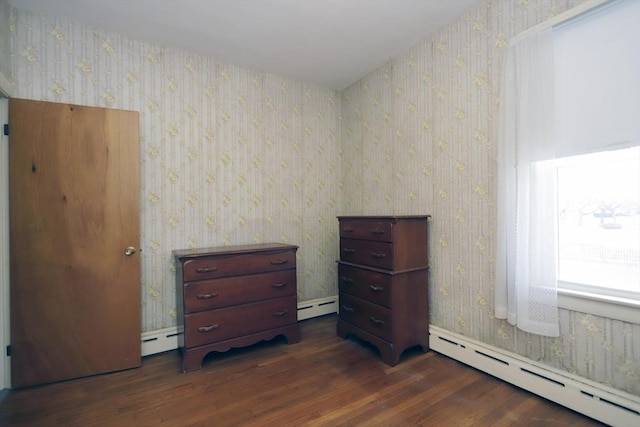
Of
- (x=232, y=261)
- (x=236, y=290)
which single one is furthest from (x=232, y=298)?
(x=232, y=261)

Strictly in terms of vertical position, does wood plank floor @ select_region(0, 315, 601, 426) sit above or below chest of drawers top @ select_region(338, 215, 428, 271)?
below

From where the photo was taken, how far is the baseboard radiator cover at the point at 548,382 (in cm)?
154

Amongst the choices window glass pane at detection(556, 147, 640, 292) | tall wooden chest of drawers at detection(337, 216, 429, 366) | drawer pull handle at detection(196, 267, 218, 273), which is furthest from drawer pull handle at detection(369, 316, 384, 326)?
drawer pull handle at detection(196, 267, 218, 273)

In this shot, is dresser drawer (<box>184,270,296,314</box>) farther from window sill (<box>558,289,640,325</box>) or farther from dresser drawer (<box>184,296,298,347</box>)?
window sill (<box>558,289,640,325</box>)

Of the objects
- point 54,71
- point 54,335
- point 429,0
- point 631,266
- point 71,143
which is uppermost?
point 429,0

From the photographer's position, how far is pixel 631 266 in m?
1.57

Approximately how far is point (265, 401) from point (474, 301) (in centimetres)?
165

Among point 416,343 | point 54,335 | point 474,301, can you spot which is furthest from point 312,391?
point 54,335

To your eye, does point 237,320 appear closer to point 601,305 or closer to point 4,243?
point 4,243

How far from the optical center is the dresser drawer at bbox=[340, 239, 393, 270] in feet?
7.73

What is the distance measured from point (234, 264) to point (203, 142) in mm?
1231

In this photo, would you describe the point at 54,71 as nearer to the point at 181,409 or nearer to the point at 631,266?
the point at 181,409

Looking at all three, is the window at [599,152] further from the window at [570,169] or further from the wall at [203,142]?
the wall at [203,142]

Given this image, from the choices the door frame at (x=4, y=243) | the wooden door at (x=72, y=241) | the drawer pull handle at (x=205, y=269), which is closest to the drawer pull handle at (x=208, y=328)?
the drawer pull handle at (x=205, y=269)
